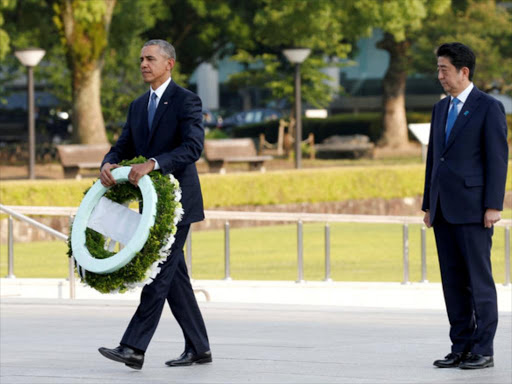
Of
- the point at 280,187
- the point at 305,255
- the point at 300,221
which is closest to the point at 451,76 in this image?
the point at 300,221

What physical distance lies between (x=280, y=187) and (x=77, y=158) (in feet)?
18.4

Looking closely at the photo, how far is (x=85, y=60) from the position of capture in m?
31.5

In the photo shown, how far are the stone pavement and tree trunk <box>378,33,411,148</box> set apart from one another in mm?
34458

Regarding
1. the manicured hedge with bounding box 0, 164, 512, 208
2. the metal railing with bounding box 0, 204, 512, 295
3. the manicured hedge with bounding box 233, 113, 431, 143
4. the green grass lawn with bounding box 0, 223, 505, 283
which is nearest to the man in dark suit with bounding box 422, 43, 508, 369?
the metal railing with bounding box 0, 204, 512, 295

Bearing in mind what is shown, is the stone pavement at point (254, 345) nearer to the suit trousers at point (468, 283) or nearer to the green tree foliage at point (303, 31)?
the suit trousers at point (468, 283)

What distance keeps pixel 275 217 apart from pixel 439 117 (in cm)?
635

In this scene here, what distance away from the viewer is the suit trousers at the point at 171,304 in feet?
22.7

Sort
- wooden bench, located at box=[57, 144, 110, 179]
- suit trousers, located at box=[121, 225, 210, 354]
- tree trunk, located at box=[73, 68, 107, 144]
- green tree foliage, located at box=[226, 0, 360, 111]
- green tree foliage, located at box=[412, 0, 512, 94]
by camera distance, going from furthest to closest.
Answer: green tree foliage, located at box=[412, 0, 512, 94]
green tree foliage, located at box=[226, 0, 360, 111]
tree trunk, located at box=[73, 68, 107, 144]
wooden bench, located at box=[57, 144, 110, 179]
suit trousers, located at box=[121, 225, 210, 354]

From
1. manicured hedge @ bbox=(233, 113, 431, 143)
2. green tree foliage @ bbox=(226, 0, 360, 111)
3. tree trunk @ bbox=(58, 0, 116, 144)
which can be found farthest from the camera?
manicured hedge @ bbox=(233, 113, 431, 143)

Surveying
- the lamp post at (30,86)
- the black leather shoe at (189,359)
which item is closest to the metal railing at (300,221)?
the black leather shoe at (189,359)

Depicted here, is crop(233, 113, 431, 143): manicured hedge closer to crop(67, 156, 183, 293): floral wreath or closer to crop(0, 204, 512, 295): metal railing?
crop(0, 204, 512, 295): metal railing

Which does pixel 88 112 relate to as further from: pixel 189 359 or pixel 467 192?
pixel 467 192

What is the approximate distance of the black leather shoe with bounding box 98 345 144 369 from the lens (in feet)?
22.3

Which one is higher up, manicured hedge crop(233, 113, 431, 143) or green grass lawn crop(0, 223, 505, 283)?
manicured hedge crop(233, 113, 431, 143)
